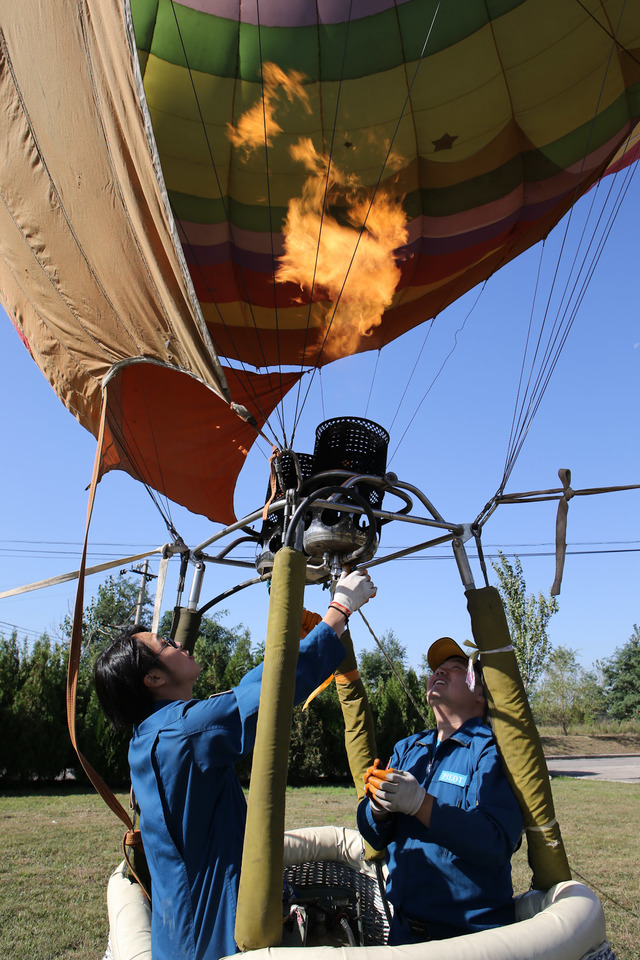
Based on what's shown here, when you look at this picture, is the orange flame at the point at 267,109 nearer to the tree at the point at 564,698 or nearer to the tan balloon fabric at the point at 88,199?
the tan balloon fabric at the point at 88,199

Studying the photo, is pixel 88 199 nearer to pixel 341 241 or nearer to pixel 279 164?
→ pixel 279 164

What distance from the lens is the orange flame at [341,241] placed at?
331 centimetres

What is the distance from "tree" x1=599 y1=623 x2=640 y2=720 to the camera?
3269 centimetres

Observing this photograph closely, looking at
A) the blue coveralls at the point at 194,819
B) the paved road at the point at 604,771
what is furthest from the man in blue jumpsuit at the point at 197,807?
the paved road at the point at 604,771

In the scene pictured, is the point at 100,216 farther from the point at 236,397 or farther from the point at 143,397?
the point at 236,397

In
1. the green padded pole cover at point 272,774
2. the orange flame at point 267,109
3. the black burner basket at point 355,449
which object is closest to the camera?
the green padded pole cover at point 272,774

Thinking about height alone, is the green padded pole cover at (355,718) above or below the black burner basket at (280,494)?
below

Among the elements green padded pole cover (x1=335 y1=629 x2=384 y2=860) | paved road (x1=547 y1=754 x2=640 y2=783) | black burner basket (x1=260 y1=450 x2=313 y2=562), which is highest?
black burner basket (x1=260 y1=450 x2=313 y2=562)

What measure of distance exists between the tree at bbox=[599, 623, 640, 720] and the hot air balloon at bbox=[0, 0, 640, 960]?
3409 centimetres

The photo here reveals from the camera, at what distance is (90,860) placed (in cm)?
515

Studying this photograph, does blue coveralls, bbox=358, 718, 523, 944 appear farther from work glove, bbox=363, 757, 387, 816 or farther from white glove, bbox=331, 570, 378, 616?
white glove, bbox=331, 570, 378, 616

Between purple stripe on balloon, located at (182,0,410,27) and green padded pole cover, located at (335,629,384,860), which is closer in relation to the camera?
green padded pole cover, located at (335,629,384,860)

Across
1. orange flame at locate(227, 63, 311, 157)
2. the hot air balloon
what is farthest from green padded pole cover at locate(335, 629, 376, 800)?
orange flame at locate(227, 63, 311, 157)

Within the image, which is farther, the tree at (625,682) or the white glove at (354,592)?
the tree at (625,682)
